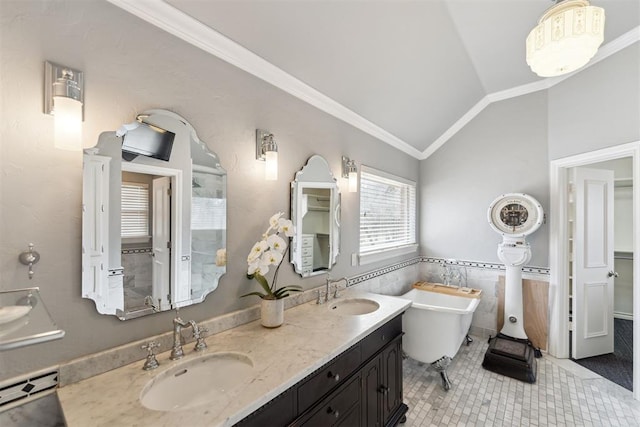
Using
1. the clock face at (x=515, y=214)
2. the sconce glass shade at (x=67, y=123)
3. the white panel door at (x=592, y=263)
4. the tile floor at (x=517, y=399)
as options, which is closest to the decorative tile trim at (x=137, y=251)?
the sconce glass shade at (x=67, y=123)

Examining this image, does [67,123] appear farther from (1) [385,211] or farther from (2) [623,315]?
(2) [623,315]

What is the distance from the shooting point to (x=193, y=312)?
142 cm

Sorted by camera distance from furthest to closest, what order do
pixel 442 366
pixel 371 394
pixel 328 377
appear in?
pixel 442 366 < pixel 371 394 < pixel 328 377

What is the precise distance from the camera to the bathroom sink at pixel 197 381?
1064 millimetres

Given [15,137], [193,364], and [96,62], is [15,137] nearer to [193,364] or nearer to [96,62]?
[96,62]

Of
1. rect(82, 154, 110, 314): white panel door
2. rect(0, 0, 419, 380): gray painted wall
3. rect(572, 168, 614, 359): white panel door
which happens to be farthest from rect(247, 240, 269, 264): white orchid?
rect(572, 168, 614, 359): white panel door

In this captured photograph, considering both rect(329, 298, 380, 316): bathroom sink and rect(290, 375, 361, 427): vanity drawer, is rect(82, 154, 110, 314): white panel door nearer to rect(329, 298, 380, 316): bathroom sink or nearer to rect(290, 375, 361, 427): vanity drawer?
rect(290, 375, 361, 427): vanity drawer

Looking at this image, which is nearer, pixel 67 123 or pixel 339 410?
pixel 67 123

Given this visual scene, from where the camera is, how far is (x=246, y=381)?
1039mm

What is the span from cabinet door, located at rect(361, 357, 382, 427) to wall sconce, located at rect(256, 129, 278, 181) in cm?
129

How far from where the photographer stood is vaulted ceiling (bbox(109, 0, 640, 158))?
1457mm

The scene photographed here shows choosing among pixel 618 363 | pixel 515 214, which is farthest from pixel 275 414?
pixel 618 363

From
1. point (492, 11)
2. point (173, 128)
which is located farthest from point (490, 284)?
point (173, 128)

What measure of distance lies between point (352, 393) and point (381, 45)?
2.27 metres
